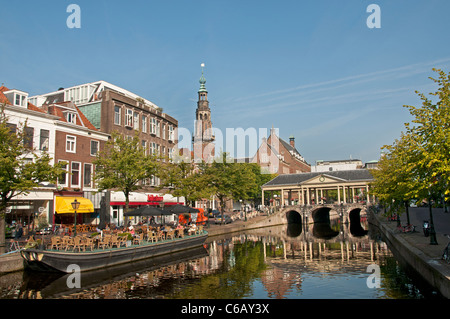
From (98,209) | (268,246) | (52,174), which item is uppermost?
(52,174)

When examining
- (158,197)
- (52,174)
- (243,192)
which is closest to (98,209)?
(158,197)

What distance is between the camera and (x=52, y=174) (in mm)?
24672

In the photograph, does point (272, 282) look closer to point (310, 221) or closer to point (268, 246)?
point (268, 246)

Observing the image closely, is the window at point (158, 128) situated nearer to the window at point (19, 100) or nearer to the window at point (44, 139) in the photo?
the window at point (44, 139)

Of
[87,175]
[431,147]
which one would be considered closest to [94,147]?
[87,175]

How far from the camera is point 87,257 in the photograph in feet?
72.4

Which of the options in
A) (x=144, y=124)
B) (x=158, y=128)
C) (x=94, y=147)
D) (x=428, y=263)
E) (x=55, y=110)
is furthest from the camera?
(x=158, y=128)

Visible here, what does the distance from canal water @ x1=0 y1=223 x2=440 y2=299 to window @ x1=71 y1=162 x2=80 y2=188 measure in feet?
53.3

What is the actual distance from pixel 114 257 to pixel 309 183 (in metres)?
55.9

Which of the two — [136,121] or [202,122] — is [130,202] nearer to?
[136,121]

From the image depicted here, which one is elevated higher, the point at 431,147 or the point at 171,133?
the point at 171,133

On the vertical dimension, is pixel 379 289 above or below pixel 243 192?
below

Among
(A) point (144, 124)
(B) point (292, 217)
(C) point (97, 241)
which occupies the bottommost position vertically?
(B) point (292, 217)

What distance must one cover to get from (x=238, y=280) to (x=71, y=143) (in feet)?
91.1
